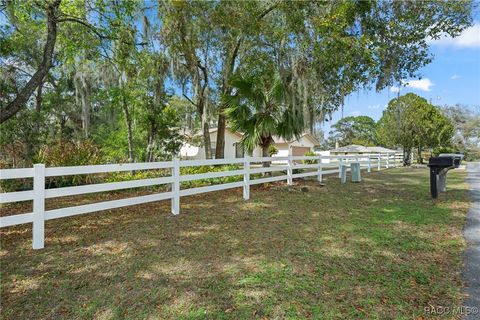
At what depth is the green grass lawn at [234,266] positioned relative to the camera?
2.65m

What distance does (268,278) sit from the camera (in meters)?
3.15

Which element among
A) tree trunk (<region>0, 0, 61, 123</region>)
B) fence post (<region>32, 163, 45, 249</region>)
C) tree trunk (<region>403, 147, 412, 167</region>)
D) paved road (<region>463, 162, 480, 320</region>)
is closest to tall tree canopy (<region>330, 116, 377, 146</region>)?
tree trunk (<region>403, 147, 412, 167</region>)

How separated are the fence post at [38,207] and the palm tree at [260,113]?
238 inches

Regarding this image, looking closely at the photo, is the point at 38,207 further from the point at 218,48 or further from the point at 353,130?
the point at 353,130

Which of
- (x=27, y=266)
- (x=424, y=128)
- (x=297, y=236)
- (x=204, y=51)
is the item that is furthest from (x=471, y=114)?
(x=27, y=266)

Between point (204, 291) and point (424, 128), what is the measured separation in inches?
1089

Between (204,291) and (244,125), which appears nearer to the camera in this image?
(204,291)

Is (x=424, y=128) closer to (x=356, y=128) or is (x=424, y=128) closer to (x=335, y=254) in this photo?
(x=335, y=254)

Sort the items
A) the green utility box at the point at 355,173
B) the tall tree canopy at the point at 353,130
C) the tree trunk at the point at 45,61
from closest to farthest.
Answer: the tree trunk at the point at 45,61, the green utility box at the point at 355,173, the tall tree canopy at the point at 353,130

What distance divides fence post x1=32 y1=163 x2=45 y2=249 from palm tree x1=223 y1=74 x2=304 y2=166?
606cm

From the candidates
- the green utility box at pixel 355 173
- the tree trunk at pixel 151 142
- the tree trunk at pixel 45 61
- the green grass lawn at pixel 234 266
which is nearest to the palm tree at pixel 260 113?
the green utility box at pixel 355 173

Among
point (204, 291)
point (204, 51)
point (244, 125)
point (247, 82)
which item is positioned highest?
point (204, 51)

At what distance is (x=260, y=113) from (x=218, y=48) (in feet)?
10.9

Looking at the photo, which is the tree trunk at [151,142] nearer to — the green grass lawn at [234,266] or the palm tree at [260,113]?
the palm tree at [260,113]
